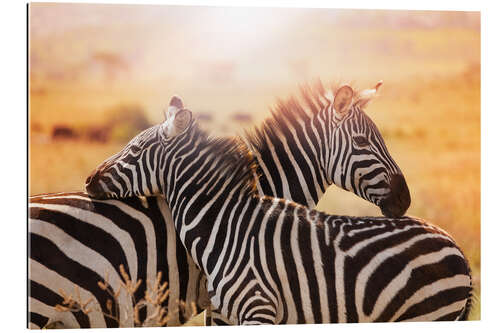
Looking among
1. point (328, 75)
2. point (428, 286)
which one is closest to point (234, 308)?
point (428, 286)

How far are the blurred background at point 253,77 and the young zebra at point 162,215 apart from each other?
0.19 meters

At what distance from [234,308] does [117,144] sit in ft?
4.80

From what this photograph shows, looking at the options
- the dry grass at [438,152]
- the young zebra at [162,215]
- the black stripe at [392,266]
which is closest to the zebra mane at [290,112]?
the young zebra at [162,215]

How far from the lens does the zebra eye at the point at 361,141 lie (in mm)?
5918

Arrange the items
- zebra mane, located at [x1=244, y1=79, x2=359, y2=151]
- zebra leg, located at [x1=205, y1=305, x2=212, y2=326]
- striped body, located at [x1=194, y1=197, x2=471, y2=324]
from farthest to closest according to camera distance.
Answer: zebra mane, located at [x1=244, y1=79, x2=359, y2=151], zebra leg, located at [x1=205, y1=305, x2=212, y2=326], striped body, located at [x1=194, y1=197, x2=471, y2=324]

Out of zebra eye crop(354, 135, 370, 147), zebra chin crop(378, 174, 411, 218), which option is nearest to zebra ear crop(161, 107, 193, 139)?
zebra eye crop(354, 135, 370, 147)

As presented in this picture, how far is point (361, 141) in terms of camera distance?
5926 millimetres

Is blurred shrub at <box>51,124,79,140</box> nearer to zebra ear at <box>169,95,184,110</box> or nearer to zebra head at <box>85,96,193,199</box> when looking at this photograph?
zebra head at <box>85,96,193,199</box>

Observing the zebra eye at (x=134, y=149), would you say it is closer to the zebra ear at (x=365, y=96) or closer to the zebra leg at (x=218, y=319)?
the zebra leg at (x=218, y=319)

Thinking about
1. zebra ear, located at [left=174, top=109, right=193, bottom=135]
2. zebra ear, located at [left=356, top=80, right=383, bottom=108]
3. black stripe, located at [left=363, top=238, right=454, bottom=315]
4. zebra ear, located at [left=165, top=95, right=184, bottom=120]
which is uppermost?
zebra ear, located at [left=356, top=80, right=383, bottom=108]

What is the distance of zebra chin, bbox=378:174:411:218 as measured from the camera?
5.95 m

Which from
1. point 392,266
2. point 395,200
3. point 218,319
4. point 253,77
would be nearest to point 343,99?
point 253,77

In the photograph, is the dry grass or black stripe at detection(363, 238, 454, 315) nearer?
black stripe at detection(363, 238, 454, 315)
